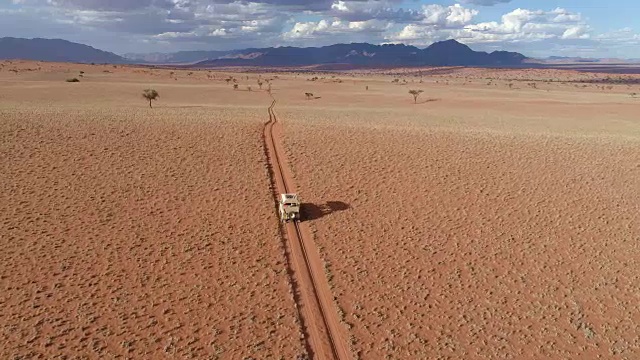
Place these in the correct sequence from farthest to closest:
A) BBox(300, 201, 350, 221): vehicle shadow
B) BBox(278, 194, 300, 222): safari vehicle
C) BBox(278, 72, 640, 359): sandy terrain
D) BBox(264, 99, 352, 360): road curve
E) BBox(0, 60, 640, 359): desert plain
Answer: BBox(300, 201, 350, 221): vehicle shadow, BBox(278, 194, 300, 222): safari vehicle, BBox(278, 72, 640, 359): sandy terrain, BBox(0, 60, 640, 359): desert plain, BBox(264, 99, 352, 360): road curve

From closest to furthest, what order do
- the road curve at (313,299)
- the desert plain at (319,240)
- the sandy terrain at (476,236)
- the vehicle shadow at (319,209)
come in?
the road curve at (313,299) < the desert plain at (319,240) < the sandy terrain at (476,236) < the vehicle shadow at (319,209)

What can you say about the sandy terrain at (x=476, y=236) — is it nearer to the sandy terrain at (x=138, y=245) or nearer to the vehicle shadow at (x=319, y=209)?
the vehicle shadow at (x=319, y=209)

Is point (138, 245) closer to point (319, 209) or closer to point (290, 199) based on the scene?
point (290, 199)

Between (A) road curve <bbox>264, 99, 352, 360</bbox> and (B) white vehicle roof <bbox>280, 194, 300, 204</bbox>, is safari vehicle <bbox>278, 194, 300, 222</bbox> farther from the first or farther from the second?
(A) road curve <bbox>264, 99, 352, 360</bbox>

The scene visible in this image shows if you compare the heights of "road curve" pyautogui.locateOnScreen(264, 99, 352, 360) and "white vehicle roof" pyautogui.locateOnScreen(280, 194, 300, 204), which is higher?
"white vehicle roof" pyautogui.locateOnScreen(280, 194, 300, 204)

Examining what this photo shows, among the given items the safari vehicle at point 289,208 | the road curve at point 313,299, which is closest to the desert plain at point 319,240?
the road curve at point 313,299

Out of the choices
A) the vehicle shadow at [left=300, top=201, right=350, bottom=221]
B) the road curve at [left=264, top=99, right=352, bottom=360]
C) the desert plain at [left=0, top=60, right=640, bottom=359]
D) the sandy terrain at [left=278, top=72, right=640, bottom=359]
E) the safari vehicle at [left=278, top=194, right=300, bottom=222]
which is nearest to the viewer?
the road curve at [left=264, top=99, right=352, bottom=360]

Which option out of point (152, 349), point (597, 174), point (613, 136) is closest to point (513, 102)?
point (613, 136)

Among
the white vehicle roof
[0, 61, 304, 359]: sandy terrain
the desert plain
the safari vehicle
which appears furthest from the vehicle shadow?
[0, 61, 304, 359]: sandy terrain
